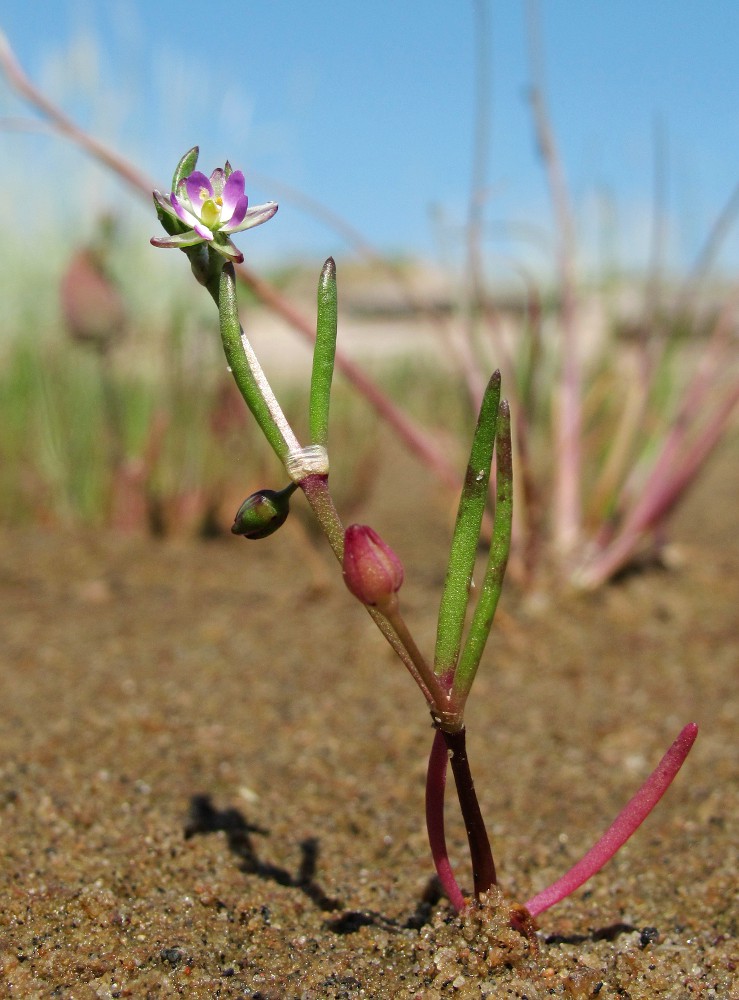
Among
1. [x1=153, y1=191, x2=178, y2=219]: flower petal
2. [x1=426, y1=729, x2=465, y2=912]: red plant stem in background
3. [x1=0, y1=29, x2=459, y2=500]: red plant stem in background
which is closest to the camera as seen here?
[x1=153, y1=191, x2=178, y2=219]: flower petal

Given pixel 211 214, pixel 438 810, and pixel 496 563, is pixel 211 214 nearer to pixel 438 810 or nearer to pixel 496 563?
pixel 496 563

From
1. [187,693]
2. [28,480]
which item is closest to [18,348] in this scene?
[28,480]

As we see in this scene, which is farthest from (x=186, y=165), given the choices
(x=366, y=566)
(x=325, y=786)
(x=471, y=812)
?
(x=325, y=786)

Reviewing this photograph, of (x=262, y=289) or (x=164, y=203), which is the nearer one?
(x=164, y=203)

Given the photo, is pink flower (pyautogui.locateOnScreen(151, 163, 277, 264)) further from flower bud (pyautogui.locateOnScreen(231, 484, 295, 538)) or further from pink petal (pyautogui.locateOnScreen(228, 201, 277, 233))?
→ flower bud (pyautogui.locateOnScreen(231, 484, 295, 538))

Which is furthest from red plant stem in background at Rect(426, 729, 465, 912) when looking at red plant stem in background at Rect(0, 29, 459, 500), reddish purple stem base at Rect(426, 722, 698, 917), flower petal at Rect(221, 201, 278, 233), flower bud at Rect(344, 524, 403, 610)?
red plant stem in background at Rect(0, 29, 459, 500)
